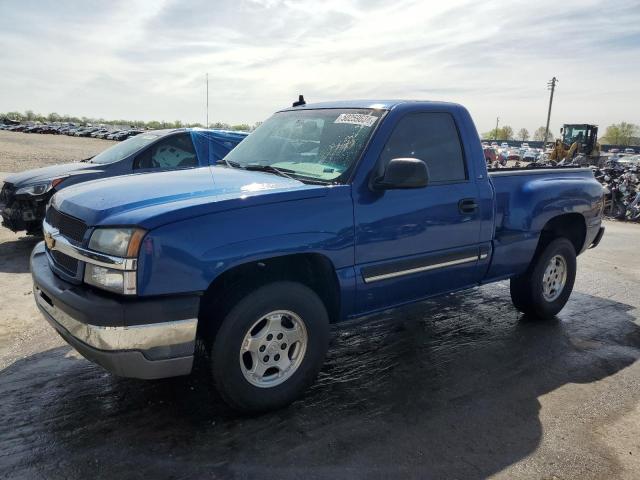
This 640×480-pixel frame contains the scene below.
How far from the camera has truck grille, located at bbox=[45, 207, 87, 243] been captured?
10.0 ft

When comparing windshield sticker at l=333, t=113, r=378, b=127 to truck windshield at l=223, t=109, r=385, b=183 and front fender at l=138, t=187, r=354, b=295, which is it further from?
front fender at l=138, t=187, r=354, b=295

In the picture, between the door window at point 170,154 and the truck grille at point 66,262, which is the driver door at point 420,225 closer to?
the truck grille at point 66,262

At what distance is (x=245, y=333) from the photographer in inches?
121

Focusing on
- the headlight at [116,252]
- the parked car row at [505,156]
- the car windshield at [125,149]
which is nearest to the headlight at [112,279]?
the headlight at [116,252]

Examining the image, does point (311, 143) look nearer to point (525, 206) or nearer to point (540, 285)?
point (525, 206)

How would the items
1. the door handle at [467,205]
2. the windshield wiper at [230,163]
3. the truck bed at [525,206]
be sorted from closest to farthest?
the door handle at [467,205], the windshield wiper at [230,163], the truck bed at [525,206]

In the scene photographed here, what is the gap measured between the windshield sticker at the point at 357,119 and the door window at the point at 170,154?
13.8ft

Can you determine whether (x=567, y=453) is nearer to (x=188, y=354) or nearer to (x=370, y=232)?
(x=370, y=232)

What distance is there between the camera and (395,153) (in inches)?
152

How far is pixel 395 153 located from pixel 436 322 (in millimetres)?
2090

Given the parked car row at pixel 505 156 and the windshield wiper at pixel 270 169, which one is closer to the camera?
the windshield wiper at pixel 270 169

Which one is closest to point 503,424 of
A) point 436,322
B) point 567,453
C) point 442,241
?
point 567,453

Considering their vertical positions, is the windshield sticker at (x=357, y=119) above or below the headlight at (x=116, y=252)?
above

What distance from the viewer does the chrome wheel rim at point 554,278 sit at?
17.4 ft
